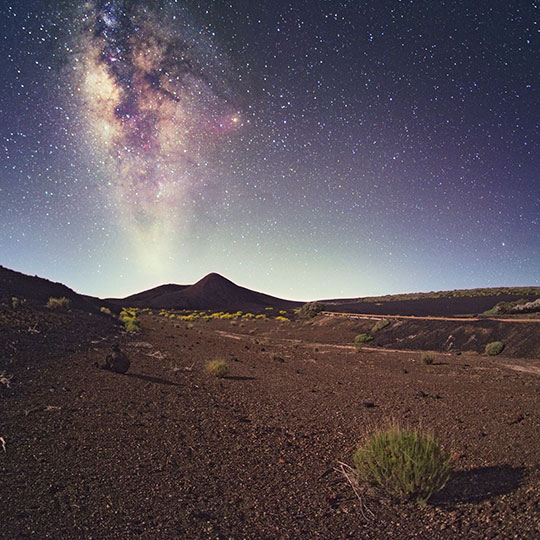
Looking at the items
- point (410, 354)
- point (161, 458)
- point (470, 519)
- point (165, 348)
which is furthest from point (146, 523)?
point (410, 354)

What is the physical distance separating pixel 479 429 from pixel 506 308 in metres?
30.7

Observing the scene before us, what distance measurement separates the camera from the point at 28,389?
781 centimetres

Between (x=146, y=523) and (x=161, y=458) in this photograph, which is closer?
(x=146, y=523)

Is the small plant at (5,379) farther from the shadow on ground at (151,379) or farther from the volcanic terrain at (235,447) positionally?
the shadow on ground at (151,379)

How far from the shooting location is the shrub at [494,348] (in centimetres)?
1858

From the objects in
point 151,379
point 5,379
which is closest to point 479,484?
point 151,379

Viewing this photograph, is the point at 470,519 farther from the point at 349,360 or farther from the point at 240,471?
the point at 349,360

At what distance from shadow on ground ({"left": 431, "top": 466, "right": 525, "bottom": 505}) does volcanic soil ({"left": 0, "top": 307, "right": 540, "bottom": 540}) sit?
0.08ft

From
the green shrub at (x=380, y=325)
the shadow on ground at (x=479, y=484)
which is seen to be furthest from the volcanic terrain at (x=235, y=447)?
the green shrub at (x=380, y=325)

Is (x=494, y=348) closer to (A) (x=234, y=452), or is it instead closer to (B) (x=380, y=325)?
(B) (x=380, y=325)

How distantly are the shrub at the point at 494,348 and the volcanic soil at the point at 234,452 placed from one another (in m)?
7.39

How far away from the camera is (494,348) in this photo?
18.7 metres

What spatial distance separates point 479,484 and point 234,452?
347 centimetres

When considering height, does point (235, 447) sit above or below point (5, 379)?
below
